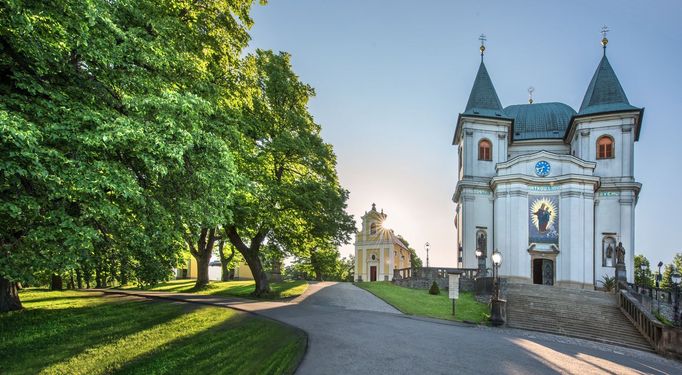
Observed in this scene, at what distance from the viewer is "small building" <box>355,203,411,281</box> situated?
5534 cm

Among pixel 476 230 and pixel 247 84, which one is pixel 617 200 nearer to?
pixel 476 230

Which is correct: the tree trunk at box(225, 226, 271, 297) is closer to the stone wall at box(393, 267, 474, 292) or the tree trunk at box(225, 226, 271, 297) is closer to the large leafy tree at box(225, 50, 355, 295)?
the large leafy tree at box(225, 50, 355, 295)

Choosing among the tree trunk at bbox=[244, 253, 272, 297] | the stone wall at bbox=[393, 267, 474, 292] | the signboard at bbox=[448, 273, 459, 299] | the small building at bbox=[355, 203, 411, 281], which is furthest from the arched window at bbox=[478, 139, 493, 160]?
the tree trunk at bbox=[244, 253, 272, 297]

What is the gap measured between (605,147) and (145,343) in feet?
135

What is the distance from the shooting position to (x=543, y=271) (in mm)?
34438

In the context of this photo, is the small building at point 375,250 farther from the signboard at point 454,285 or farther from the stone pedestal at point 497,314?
the stone pedestal at point 497,314

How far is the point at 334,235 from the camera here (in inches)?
950

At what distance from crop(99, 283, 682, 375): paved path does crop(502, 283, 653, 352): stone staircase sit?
220 centimetres

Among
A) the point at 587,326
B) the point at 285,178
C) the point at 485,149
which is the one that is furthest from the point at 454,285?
the point at 485,149

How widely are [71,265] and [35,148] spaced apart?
269cm

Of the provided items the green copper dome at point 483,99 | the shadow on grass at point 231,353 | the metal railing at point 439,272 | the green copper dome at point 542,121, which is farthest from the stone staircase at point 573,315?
the green copper dome at point 542,121

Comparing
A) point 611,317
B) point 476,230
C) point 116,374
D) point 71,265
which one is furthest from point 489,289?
point 71,265

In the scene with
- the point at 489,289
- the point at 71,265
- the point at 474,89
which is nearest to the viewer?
the point at 71,265

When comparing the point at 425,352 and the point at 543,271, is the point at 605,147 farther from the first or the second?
the point at 425,352
